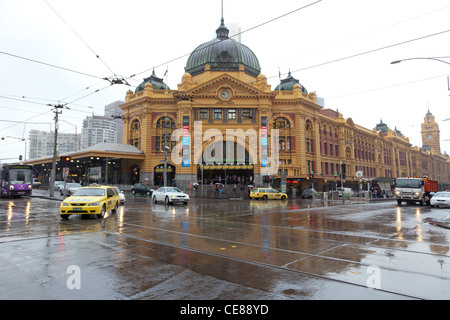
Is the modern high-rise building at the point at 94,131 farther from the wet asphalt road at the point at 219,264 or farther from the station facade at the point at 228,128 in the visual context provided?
the wet asphalt road at the point at 219,264

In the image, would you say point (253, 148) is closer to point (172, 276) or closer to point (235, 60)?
point (235, 60)

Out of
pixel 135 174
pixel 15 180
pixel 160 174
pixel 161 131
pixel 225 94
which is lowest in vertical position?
pixel 15 180

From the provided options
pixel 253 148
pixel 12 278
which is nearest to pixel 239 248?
pixel 12 278

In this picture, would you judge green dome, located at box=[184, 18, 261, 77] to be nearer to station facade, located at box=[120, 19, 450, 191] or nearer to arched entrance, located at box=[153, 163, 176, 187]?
station facade, located at box=[120, 19, 450, 191]

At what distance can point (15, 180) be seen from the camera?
27.5m

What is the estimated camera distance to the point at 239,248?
24.2 feet

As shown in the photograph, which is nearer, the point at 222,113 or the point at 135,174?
the point at 222,113

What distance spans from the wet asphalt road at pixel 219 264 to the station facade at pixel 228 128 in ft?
91.7

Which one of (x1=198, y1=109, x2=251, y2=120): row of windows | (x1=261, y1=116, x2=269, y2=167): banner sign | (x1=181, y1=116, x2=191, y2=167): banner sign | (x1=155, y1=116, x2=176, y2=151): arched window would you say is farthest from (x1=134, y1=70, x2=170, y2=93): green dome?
(x1=261, y1=116, x2=269, y2=167): banner sign

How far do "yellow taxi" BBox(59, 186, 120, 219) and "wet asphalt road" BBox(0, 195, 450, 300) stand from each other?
8.31ft

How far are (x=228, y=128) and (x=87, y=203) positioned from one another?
31.1 m

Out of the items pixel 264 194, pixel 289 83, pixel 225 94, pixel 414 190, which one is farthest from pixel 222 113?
pixel 414 190

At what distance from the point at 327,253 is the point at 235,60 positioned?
4480cm

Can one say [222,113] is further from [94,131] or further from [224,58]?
[94,131]
